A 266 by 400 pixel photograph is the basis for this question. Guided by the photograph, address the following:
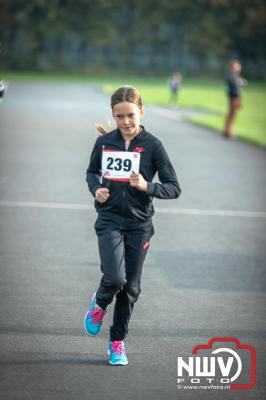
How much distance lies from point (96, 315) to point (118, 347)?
307mm

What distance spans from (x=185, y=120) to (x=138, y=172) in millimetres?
25638

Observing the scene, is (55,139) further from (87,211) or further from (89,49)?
(89,49)

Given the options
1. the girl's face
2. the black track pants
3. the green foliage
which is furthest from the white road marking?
the green foliage

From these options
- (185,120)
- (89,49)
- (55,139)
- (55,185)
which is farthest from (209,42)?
(55,185)

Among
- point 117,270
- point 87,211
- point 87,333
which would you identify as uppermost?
point 117,270

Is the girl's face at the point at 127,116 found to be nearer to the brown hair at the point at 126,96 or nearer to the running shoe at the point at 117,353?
the brown hair at the point at 126,96

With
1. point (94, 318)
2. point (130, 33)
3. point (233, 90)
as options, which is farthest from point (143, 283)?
point (130, 33)

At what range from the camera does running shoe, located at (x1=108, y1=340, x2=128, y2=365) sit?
5.52m

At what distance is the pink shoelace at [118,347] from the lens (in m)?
5.56

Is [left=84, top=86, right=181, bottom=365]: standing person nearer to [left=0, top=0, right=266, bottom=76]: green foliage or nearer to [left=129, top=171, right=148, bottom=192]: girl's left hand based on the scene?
[left=129, top=171, right=148, bottom=192]: girl's left hand

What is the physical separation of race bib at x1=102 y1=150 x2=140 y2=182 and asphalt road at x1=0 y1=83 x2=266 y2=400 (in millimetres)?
1176

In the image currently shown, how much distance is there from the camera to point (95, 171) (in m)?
5.79

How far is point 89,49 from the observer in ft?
336

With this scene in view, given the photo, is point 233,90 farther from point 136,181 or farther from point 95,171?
point 136,181
